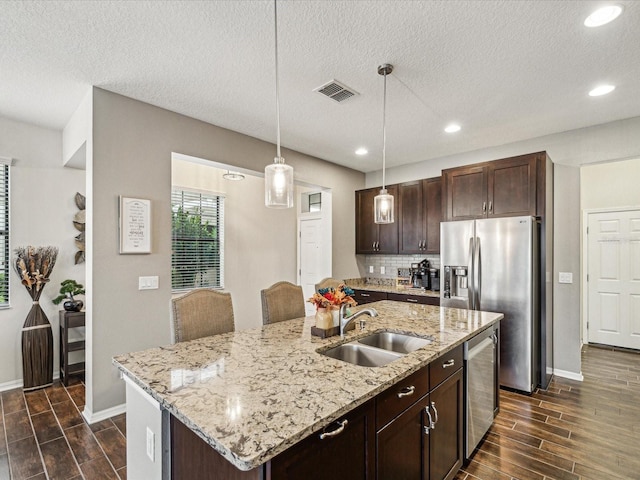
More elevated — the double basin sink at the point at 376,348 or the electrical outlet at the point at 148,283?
the electrical outlet at the point at 148,283

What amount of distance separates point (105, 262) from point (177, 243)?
194 centimetres

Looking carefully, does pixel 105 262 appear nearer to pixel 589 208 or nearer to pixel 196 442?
pixel 196 442

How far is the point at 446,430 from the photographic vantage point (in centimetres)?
197

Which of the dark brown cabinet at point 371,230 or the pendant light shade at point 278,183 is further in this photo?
the dark brown cabinet at point 371,230

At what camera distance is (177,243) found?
4.74 m

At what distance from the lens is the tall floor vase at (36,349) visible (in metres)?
3.36

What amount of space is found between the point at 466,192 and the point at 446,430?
9.21ft

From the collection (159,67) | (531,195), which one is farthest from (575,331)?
(159,67)

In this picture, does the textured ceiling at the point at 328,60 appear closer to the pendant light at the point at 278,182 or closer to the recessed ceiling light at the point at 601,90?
the recessed ceiling light at the point at 601,90

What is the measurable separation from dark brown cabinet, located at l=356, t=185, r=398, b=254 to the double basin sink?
288 cm

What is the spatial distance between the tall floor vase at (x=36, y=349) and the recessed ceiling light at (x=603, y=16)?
5.09 m

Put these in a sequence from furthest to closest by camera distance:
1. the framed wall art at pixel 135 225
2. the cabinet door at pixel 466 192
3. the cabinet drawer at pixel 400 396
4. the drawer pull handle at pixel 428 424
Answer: the cabinet door at pixel 466 192 → the framed wall art at pixel 135 225 → the drawer pull handle at pixel 428 424 → the cabinet drawer at pixel 400 396

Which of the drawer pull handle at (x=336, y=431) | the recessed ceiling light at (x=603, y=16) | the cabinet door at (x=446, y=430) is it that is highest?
the recessed ceiling light at (x=603, y=16)

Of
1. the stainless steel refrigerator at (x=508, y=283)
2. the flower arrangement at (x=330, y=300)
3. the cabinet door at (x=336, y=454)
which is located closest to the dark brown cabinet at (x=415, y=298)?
the stainless steel refrigerator at (x=508, y=283)
